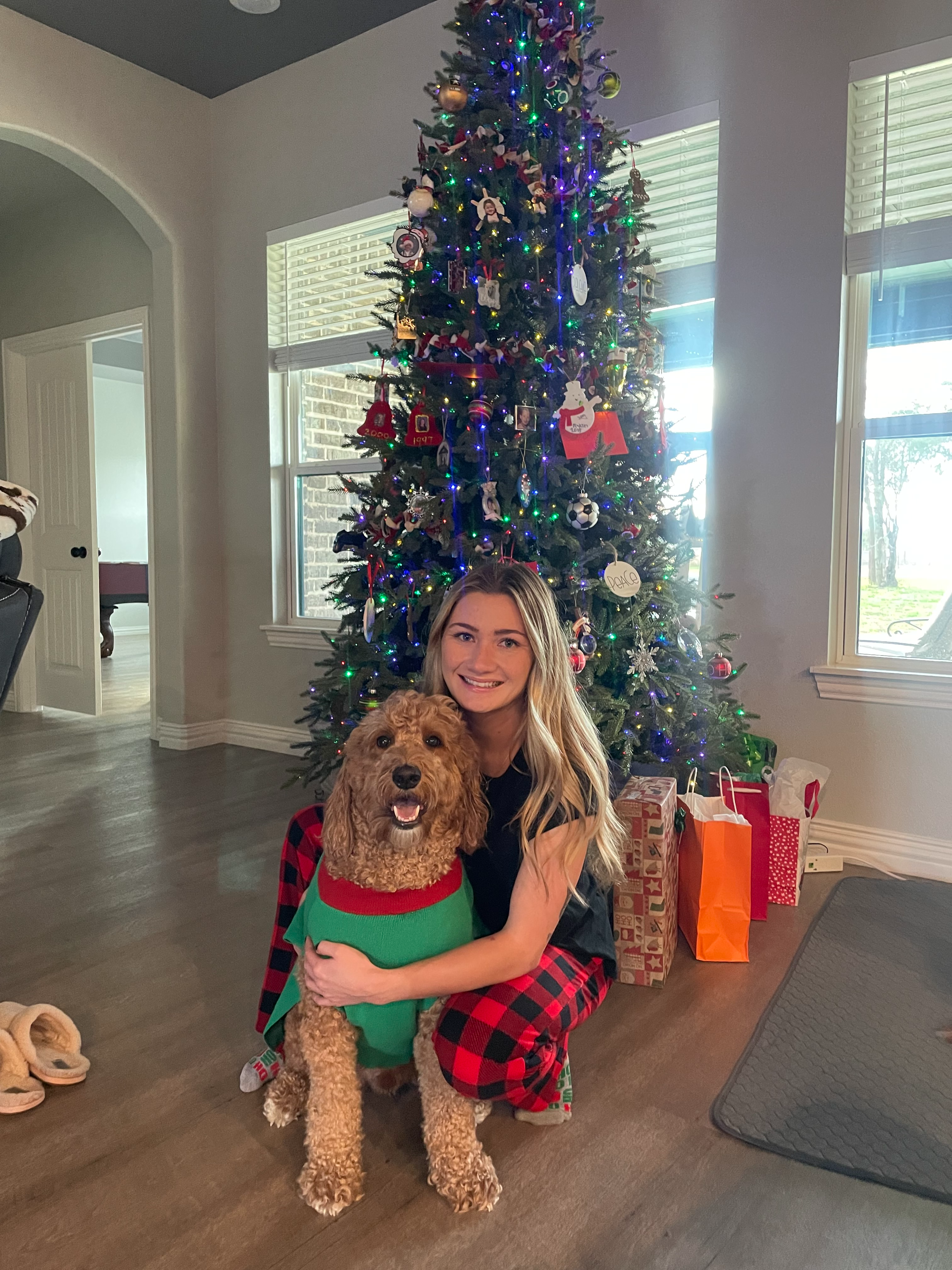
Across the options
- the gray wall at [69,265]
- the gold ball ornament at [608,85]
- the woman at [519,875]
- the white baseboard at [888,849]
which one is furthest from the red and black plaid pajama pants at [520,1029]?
the gray wall at [69,265]

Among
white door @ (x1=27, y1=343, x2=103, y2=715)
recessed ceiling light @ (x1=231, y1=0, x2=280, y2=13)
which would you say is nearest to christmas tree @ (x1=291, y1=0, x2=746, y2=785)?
recessed ceiling light @ (x1=231, y1=0, x2=280, y2=13)

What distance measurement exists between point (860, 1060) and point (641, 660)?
1142 mm

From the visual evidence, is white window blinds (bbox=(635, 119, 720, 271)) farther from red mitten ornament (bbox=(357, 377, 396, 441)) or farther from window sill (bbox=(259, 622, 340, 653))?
window sill (bbox=(259, 622, 340, 653))

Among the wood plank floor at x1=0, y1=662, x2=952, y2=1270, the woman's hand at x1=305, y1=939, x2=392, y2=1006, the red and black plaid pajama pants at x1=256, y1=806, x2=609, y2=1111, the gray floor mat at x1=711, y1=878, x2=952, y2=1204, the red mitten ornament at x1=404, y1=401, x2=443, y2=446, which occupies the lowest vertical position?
the wood plank floor at x1=0, y1=662, x2=952, y2=1270

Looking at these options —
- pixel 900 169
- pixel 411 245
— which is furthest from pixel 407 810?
pixel 900 169

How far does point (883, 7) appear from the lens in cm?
283

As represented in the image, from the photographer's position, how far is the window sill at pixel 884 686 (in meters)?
2.87

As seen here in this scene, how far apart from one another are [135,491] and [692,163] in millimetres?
8879

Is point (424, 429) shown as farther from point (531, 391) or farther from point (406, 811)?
point (406, 811)

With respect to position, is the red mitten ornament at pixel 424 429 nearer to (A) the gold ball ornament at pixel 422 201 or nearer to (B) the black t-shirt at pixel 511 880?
(A) the gold ball ornament at pixel 422 201

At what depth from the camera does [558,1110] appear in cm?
163

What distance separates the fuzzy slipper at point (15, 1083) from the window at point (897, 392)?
258 centimetres

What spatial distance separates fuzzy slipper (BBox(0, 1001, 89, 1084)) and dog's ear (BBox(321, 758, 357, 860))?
0.88m

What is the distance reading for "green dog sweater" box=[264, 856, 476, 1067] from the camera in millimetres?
1388
